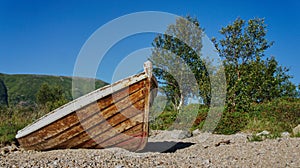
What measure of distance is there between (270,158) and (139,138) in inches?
96.5

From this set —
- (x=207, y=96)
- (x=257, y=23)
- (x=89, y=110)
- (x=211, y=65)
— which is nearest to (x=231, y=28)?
(x=257, y=23)

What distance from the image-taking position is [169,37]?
19.8 metres

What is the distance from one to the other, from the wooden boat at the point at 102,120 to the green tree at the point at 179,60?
11.8 meters

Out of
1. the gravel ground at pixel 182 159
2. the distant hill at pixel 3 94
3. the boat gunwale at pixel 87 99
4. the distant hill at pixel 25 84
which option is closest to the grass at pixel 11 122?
the gravel ground at pixel 182 159

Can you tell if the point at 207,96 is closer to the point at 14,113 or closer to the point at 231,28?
the point at 231,28

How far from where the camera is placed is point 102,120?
5.65 metres

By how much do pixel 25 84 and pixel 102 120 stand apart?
92.3 metres

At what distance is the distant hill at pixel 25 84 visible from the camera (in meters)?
79.5

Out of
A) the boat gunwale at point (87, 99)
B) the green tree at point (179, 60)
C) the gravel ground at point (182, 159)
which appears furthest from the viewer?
the green tree at point (179, 60)

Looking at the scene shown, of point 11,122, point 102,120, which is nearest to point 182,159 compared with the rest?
point 102,120

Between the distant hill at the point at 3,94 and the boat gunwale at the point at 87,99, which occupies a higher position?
the distant hill at the point at 3,94

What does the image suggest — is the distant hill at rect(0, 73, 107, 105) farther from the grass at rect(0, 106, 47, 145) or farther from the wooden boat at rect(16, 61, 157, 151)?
the wooden boat at rect(16, 61, 157, 151)

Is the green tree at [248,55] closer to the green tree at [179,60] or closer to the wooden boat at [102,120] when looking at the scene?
the green tree at [179,60]

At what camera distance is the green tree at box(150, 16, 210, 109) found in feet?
60.5
